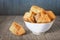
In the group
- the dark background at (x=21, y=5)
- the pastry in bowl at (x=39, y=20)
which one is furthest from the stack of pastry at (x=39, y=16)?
the dark background at (x=21, y=5)

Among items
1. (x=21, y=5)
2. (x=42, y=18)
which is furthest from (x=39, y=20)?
(x=21, y=5)

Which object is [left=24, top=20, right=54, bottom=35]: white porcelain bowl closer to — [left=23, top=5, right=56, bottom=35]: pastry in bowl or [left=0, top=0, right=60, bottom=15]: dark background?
[left=23, top=5, right=56, bottom=35]: pastry in bowl

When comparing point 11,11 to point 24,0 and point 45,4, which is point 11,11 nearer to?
point 24,0

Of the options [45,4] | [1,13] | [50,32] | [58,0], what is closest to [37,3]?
[45,4]

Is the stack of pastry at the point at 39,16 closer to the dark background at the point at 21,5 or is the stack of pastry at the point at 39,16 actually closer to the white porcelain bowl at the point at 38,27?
the white porcelain bowl at the point at 38,27

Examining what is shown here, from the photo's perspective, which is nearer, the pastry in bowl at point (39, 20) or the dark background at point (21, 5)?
the pastry in bowl at point (39, 20)

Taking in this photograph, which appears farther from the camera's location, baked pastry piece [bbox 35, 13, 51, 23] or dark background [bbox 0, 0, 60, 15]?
dark background [bbox 0, 0, 60, 15]

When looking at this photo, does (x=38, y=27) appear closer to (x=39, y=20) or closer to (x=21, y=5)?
(x=39, y=20)

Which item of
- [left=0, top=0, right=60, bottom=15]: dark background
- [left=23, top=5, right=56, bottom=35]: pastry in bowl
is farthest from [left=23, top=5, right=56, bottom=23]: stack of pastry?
[left=0, top=0, right=60, bottom=15]: dark background
